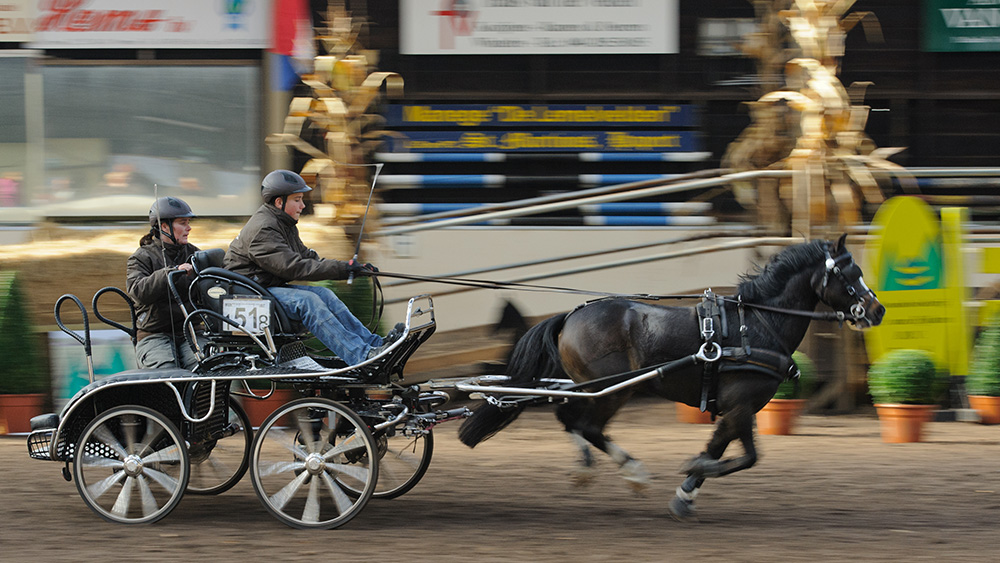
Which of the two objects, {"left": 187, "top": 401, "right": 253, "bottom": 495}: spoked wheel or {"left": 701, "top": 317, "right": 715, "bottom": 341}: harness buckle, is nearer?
{"left": 701, "top": 317, "right": 715, "bottom": 341}: harness buckle

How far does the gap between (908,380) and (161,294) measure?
5795mm

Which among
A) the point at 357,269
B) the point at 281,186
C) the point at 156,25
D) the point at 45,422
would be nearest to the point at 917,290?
the point at 357,269

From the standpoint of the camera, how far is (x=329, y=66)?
9820 mm

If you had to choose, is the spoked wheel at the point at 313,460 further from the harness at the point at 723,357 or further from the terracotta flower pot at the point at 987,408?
the terracotta flower pot at the point at 987,408

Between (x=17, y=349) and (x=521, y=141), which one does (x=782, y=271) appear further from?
(x=521, y=141)

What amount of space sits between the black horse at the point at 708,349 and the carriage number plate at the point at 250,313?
1.32 m

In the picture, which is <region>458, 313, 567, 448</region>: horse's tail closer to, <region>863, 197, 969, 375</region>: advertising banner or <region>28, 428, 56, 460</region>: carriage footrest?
<region>28, 428, 56, 460</region>: carriage footrest

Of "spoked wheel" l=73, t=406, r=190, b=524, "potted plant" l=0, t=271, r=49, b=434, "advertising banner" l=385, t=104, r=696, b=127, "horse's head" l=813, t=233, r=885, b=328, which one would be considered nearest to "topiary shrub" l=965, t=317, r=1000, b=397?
"horse's head" l=813, t=233, r=885, b=328

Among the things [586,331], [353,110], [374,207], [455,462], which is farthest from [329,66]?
[586,331]

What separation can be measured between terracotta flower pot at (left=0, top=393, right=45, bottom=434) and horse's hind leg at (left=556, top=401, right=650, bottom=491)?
497 cm

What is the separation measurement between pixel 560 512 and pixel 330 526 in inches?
53.1

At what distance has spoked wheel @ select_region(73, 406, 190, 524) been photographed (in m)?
5.49

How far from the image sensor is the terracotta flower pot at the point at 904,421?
26.9 feet

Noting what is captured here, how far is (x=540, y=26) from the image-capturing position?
1210 cm
